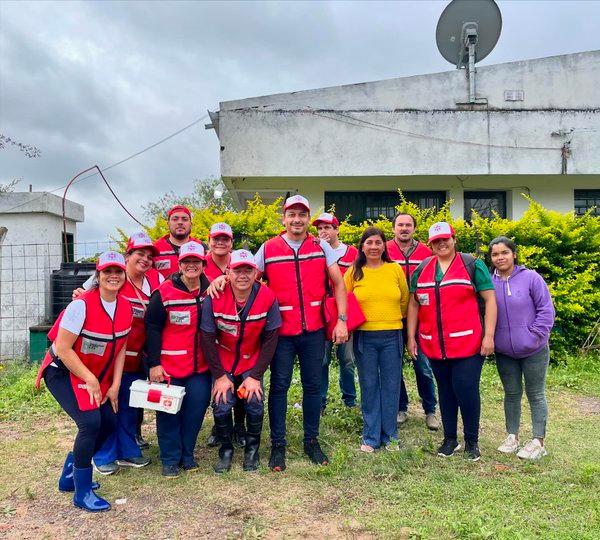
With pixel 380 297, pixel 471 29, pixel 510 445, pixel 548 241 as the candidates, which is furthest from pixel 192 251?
pixel 471 29

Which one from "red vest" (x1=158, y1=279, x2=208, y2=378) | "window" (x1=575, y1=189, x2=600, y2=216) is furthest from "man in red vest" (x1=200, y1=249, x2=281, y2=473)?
"window" (x1=575, y1=189, x2=600, y2=216)

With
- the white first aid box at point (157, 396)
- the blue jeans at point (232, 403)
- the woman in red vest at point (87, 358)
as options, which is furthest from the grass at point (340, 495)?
the white first aid box at point (157, 396)

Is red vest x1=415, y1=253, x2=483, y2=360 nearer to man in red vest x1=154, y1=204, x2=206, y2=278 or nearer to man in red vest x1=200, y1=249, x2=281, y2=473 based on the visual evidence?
man in red vest x1=200, y1=249, x2=281, y2=473

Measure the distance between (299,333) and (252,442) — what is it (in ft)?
3.11

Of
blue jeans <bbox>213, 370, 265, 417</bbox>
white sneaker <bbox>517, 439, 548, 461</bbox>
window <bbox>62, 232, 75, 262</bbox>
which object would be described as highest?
window <bbox>62, 232, 75, 262</bbox>

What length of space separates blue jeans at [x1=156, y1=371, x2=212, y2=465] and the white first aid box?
14 centimetres

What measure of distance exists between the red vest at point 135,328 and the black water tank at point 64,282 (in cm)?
427

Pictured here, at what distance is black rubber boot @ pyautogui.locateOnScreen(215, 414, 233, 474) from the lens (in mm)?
4082

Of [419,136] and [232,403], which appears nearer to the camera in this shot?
[232,403]

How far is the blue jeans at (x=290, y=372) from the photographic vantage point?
411 cm

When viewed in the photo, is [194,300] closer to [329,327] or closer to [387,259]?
[329,327]

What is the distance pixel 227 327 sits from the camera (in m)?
3.97

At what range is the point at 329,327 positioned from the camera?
425cm

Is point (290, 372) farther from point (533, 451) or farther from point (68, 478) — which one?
point (533, 451)
